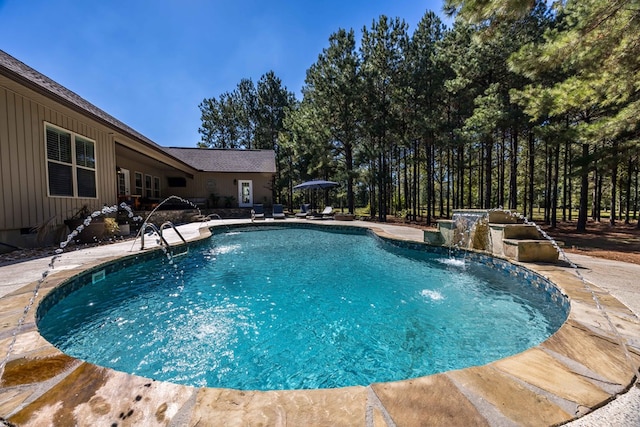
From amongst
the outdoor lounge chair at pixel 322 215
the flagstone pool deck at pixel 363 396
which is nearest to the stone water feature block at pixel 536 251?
the flagstone pool deck at pixel 363 396

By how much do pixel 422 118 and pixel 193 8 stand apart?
11.0m

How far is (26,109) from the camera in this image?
6.42 m

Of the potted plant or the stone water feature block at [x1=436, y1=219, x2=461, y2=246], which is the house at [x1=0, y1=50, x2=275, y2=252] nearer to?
the potted plant

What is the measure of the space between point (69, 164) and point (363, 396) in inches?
404

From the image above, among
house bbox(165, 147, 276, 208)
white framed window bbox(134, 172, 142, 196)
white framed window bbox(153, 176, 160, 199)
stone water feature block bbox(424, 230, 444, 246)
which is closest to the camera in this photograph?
stone water feature block bbox(424, 230, 444, 246)

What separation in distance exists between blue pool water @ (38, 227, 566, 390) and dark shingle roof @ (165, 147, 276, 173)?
14.7 meters

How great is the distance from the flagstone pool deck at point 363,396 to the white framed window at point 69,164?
7357 millimetres

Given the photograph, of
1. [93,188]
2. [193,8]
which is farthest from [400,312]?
[193,8]

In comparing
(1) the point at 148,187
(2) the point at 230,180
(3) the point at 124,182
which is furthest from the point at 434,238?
(1) the point at 148,187

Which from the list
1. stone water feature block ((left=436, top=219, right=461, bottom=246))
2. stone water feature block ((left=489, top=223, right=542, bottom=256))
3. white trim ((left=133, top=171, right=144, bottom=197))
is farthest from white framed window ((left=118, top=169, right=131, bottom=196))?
stone water feature block ((left=489, top=223, right=542, bottom=256))

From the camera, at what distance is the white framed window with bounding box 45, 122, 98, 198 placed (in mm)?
7184

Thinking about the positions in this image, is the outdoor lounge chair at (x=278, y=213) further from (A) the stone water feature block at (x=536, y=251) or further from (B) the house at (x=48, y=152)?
(A) the stone water feature block at (x=536, y=251)

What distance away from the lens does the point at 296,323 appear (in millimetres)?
3418

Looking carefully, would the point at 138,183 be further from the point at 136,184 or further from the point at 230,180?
the point at 230,180
